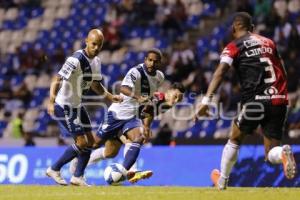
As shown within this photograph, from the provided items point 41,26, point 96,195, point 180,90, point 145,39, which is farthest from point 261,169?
point 41,26

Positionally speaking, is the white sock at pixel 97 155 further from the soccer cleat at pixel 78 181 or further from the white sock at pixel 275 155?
the white sock at pixel 275 155

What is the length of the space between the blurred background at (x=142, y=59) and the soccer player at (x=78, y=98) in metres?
4.20

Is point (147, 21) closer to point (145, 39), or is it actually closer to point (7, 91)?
point (145, 39)

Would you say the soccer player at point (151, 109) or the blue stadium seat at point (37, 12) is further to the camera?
the blue stadium seat at point (37, 12)

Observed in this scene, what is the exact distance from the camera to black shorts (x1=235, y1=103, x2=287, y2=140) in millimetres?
10727

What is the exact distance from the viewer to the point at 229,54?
34.5 ft

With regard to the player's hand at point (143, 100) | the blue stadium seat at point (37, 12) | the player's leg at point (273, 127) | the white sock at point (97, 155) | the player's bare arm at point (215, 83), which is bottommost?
the white sock at point (97, 155)

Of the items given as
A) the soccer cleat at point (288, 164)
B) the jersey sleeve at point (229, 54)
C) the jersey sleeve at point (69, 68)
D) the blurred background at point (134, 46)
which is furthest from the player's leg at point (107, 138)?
the blurred background at point (134, 46)

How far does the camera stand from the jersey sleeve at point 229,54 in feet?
34.3

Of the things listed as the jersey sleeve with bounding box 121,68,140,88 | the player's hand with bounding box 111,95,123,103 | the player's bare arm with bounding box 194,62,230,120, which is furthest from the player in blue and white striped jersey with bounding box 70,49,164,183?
the player's bare arm with bounding box 194,62,230,120

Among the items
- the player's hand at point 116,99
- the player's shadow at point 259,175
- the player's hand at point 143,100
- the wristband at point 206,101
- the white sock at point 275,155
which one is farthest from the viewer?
the player's shadow at point 259,175

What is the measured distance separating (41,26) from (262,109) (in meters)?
20.4

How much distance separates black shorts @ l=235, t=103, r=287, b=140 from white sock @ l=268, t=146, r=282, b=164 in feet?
0.94

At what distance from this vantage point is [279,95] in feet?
35.3
